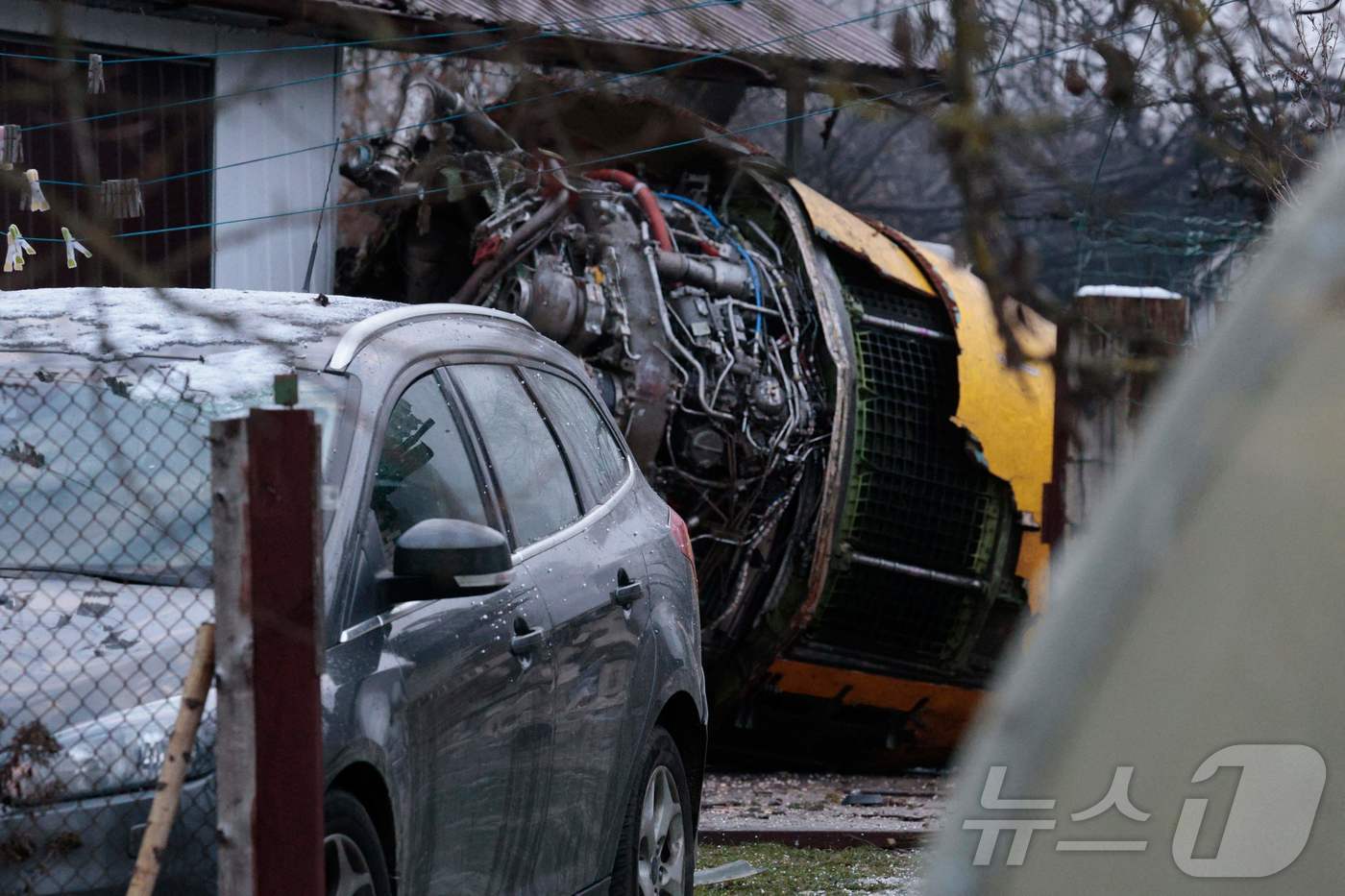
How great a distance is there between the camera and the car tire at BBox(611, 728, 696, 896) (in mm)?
5012

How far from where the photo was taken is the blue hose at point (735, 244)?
31.4ft

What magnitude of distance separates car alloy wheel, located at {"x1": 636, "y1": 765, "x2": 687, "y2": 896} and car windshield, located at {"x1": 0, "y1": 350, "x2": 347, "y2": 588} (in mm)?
1748

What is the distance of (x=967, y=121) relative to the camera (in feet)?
9.23

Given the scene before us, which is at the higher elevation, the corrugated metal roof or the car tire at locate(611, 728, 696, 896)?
the corrugated metal roof

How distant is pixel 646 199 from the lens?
31.1 feet

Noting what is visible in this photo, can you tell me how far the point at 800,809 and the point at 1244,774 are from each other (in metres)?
7.58

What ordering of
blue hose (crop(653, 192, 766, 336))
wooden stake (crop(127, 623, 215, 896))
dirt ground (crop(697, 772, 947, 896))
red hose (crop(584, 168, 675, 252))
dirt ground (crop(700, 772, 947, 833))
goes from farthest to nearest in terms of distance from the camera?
1. blue hose (crop(653, 192, 766, 336))
2. red hose (crop(584, 168, 675, 252))
3. dirt ground (crop(700, 772, 947, 833))
4. dirt ground (crop(697, 772, 947, 896))
5. wooden stake (crop(127, 623, 215, 896))

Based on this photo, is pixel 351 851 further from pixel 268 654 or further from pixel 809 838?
pixel 809 838

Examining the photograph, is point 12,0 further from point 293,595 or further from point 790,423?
point 293,595

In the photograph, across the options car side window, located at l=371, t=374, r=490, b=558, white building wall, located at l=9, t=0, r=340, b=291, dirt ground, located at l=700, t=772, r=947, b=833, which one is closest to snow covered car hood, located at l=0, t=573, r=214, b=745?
car side window, located at l=371, t=374, r=490, b=558

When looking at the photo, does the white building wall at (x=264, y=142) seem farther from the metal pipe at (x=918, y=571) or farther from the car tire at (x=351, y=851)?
the car tire at (x=351, y=851)

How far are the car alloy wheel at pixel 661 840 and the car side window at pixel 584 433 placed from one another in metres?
0.88

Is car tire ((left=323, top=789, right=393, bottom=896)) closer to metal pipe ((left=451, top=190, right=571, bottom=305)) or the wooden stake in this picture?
the wooden stake

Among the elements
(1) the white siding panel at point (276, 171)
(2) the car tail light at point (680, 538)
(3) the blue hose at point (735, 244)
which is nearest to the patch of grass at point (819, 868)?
(2) the car tail light at point (680, 538)
